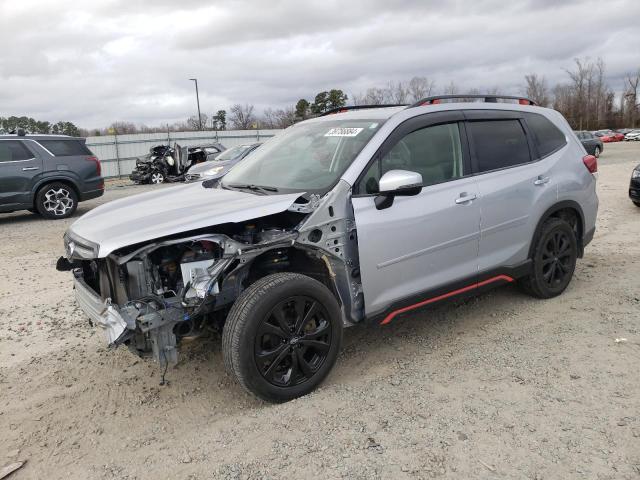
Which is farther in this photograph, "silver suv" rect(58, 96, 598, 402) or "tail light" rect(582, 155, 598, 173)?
"tail light" rect(582, 155, 598, 173)

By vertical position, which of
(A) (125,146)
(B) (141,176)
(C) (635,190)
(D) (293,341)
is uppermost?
(A) (125,146)

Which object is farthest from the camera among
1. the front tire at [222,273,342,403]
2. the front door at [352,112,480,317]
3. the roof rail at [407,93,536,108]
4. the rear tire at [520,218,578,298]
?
the rear tire at [520,218,578,298]

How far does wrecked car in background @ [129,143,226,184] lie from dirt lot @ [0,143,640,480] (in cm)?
1605

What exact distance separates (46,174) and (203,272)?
9.24 m

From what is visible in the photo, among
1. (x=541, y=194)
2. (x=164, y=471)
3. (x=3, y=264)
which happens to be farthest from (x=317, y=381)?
(x=3, y=264)

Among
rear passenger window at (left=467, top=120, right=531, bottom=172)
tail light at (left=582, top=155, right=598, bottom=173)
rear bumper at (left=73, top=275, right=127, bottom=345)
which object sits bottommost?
rear bumper at (left=73, top=275, right=127, bottom=345)

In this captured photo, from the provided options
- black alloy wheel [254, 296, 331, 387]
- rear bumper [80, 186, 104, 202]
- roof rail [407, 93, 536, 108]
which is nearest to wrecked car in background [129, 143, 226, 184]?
rear bumper [80, 186, 104, 202]

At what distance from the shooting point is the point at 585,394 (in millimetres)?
3135

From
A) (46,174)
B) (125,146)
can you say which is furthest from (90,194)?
(125,146)

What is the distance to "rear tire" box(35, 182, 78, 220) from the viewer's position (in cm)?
1061

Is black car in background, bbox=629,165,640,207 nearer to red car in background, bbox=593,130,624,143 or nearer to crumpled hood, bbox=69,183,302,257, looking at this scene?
crumpled hood, bbox=69,183,302,257

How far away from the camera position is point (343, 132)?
3797 millimetres

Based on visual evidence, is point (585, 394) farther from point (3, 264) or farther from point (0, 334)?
point (3, 264)

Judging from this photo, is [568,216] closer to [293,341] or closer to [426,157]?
[426,157]
